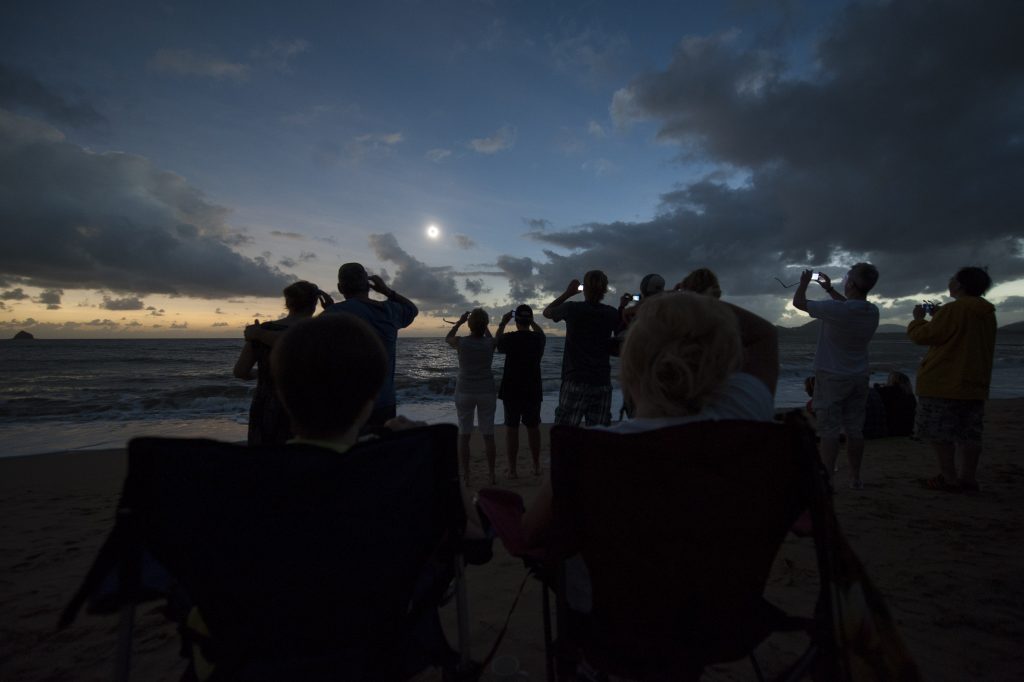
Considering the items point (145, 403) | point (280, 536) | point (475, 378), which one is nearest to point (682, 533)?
point (280, 536)

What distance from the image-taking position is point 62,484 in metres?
5.62

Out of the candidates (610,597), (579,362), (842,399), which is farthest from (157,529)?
(842,399)

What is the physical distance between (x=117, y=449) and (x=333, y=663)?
27.9 ft

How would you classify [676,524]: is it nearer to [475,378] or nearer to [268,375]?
[268,375]

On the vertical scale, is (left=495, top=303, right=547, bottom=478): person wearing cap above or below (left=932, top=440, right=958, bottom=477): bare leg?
above

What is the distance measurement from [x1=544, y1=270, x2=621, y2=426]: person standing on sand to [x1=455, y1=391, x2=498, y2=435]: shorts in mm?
1076

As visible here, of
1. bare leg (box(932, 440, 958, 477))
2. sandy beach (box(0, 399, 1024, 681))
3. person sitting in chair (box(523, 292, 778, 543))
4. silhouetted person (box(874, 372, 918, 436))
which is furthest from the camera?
silhouetted person (box(874, 372, 918, 436))

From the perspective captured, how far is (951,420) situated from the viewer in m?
4.19

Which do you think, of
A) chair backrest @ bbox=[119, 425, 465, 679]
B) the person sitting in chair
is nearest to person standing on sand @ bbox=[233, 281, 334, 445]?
chair backrest @ bbox=[119, 425, 465, 679]

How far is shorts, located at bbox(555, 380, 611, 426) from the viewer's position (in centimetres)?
432

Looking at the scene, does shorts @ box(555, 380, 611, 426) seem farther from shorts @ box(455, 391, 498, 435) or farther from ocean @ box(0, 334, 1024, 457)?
ocean @ box(0, 334, 1024, 457)

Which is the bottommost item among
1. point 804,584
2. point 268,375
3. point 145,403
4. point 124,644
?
point 145,403

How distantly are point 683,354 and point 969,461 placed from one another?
489 centimetres

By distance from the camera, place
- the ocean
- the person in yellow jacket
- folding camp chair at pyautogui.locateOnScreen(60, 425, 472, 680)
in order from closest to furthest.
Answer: folding camp chair at pyautogui.locateOnScreen(60, 425, 472, 680) → the person in yellow jacket → the ocean
